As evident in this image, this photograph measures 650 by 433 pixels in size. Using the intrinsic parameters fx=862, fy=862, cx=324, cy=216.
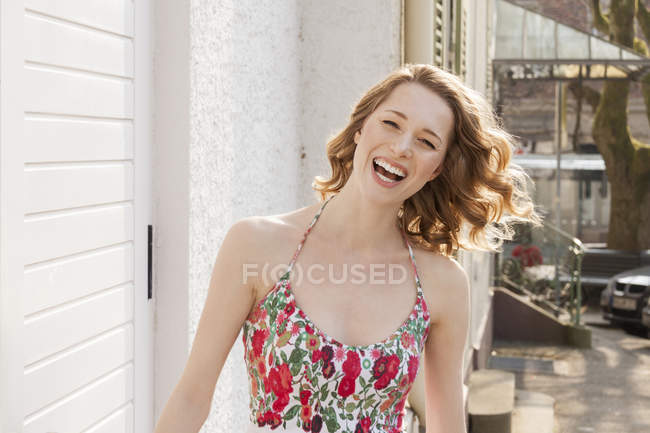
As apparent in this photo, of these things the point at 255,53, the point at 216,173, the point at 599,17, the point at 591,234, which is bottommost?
the point at 591,234

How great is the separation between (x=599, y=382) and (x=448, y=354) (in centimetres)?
798

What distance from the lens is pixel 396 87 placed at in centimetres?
220

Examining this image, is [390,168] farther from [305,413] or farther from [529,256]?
[529,256]

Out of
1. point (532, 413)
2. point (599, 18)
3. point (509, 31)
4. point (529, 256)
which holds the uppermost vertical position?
point (599, 18)

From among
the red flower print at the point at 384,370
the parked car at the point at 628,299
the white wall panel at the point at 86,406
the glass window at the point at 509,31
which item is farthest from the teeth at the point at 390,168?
the glass window at the point at 509,31

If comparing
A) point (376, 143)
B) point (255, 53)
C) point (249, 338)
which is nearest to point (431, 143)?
point (376, 143)

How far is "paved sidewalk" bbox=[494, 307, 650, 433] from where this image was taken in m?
8.02

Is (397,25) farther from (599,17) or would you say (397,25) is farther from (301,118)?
(599,17)

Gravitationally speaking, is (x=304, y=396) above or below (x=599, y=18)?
below

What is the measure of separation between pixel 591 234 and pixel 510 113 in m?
2.97

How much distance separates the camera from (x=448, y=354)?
2262 mm

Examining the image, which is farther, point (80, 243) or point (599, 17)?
point (599, 17)

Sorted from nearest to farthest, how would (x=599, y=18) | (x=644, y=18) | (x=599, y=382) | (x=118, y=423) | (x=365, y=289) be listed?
(x=365, y=289) → (x=118, y=423) → (x=599, y=382) → (x=644, y=18) → (x=599, y=18)

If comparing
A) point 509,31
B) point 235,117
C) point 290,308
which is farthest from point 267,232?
point 509,31
